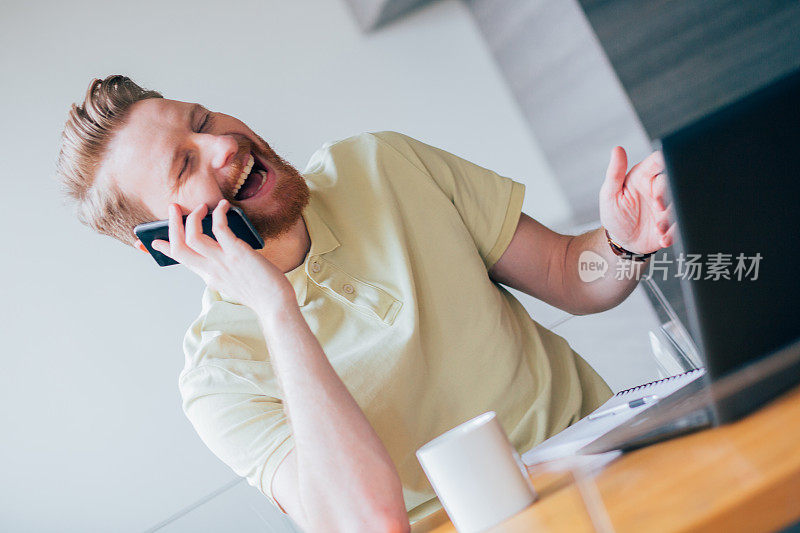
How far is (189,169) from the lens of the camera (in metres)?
1.28

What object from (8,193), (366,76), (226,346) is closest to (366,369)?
(226,346)

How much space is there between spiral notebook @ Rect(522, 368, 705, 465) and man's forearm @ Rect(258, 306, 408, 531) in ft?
0.67

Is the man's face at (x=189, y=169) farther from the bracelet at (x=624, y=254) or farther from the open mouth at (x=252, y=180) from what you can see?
the bracelet at (x=624, y=254)

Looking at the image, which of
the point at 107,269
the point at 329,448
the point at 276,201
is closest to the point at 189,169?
the point at 276,201

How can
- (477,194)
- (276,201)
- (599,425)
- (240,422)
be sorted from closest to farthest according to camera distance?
(599,425) < (240,422) < (276,201) < (477,194)

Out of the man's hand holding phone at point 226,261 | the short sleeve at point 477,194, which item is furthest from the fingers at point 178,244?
the short sleeve at point 477,194

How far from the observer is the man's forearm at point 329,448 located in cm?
91

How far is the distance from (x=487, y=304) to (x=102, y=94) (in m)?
0.83

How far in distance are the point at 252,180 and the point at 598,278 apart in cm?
68

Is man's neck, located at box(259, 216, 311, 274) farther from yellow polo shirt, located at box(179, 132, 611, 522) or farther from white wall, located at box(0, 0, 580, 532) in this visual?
white wall, located at box(0, 0, 580, 532)

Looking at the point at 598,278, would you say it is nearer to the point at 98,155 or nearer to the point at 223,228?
the point at 223,228

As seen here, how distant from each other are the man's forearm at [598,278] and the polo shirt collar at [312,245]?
447mm

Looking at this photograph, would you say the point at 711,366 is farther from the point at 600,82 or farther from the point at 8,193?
the point at 8,193

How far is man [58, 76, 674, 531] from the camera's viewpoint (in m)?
1.12
